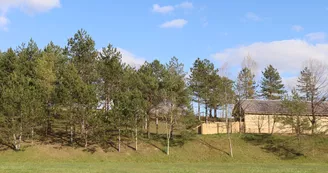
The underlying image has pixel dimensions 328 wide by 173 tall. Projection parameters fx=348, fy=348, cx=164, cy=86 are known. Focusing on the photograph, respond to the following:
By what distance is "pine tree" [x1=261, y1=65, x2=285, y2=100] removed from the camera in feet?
240

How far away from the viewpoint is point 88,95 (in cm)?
4231

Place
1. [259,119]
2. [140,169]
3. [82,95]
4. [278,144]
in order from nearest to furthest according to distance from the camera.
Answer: [140,169]
[82,95]
[278,144]
[259,119]

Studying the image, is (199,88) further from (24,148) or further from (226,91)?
(24,148)

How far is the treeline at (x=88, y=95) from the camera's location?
42.0 metres

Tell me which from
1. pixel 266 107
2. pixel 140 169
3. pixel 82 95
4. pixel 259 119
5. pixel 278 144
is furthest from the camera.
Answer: pixel 266 107

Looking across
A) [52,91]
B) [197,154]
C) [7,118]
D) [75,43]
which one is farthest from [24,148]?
[197,154]

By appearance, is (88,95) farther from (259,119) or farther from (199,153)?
(259,119)

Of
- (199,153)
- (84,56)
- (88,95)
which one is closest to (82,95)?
(88,95)

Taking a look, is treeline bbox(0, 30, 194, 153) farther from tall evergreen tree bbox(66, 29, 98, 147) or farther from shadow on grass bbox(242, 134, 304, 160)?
shadow on grass bbox(242, 134, 304, 160)

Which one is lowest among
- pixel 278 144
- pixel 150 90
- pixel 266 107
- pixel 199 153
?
pixel 199 153

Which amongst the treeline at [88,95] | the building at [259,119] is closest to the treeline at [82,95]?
the treeline at [88,95]

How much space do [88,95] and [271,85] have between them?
4450 centimetres

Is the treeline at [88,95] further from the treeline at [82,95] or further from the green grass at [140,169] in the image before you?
the green grass at [140,169]

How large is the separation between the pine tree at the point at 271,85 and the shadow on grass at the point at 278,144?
25.7m
